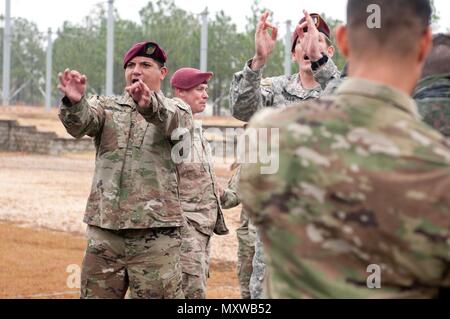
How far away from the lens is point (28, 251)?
988cm

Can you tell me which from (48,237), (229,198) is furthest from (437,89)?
(48,237)

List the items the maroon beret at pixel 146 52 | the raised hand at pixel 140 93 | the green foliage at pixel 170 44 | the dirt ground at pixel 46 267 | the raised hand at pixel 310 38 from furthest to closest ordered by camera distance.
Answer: the green foliage at pixel 170 44 → the dirt ground at pixel 46 267 → the maroon beret at pixel 146 52 → the raised hand at pixel 140 93 → the raised hand at pixel 310 38

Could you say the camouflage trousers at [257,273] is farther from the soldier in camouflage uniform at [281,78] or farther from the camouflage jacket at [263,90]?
the camouflage jacket at [263,90]

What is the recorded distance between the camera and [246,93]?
436cm

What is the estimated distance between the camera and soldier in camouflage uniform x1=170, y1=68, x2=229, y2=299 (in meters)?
5.66

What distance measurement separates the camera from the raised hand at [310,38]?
341 cm

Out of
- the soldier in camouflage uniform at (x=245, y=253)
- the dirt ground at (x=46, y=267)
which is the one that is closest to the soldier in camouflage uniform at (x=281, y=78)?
the soldier in camouflage uniform at (x=245, y=253)

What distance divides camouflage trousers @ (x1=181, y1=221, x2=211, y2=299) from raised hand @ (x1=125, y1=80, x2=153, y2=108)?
1.48 metres

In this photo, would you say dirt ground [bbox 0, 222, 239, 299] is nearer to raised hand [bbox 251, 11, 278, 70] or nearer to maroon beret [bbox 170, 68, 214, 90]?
maroon beret [bbox 170, 68, 214, 90]

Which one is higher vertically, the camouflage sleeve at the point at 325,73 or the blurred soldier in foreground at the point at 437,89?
the camouflage sleeve at the point at 325,73

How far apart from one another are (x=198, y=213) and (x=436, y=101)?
3.40 m

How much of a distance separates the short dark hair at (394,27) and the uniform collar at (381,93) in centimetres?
8
